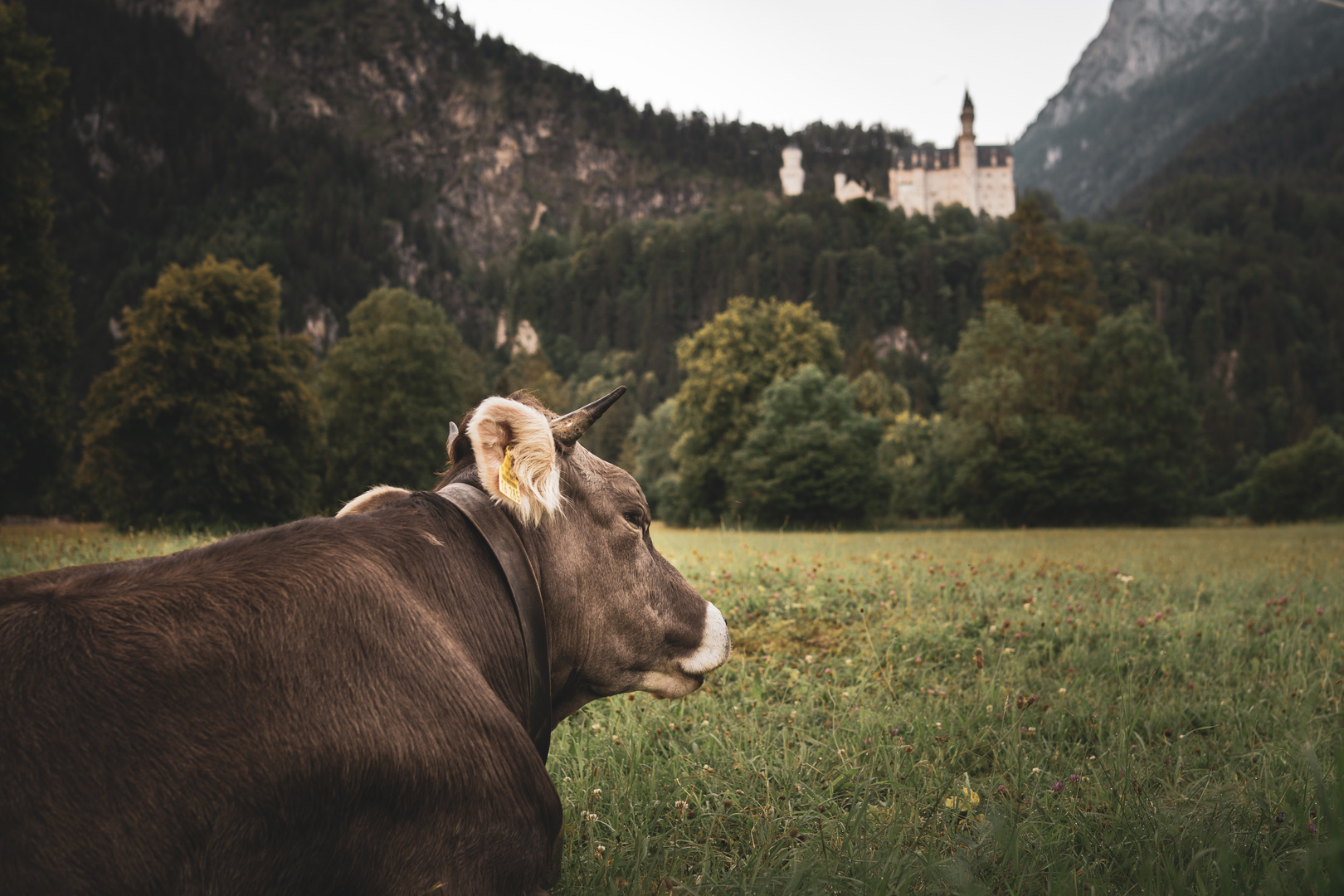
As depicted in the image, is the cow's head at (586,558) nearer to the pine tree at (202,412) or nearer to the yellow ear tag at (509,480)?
the yellow ear tag at (509,480)

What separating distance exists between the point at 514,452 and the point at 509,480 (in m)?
0.10

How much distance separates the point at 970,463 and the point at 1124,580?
28.1 m

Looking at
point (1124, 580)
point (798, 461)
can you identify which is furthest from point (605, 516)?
point (798, 461)

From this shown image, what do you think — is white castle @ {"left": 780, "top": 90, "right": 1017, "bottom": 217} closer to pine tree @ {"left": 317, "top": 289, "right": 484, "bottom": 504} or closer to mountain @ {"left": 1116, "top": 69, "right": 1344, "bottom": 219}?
mountain @ {"left": 1116, "top": 69, "right": 1344, "bottom": 219}

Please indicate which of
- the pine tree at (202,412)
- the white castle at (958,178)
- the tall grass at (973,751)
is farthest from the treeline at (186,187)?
the tall grass at (973,751)

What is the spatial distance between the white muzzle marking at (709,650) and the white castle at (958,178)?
180 metres

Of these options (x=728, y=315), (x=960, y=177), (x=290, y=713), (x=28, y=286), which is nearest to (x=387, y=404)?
(x=728, y=315)

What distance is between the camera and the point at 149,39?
18050 centimetres

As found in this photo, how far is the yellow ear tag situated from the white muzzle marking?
3.02 ft

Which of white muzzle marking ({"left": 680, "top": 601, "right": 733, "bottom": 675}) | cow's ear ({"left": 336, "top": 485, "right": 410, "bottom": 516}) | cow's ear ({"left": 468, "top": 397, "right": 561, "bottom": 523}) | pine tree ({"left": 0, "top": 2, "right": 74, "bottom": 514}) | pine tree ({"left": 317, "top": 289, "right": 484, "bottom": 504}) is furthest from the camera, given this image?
pine tree ({"left": 317, "top": 289, "right": 484, "bottom": 504})

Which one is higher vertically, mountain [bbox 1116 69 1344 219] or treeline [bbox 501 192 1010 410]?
mountain [bbox 1116 69 1344 219]

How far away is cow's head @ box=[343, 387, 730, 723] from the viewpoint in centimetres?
236

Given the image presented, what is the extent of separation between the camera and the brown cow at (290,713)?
5.05 ft

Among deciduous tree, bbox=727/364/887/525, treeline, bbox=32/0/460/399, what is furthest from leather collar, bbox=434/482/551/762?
treeline, bbox=32/0/460/399
